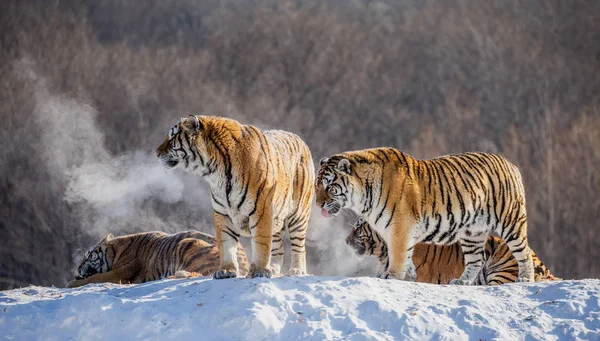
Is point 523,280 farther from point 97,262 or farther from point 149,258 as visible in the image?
point 97,262

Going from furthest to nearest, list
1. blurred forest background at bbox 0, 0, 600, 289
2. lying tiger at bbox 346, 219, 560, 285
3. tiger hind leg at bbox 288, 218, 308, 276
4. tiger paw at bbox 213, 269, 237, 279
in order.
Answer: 1. blurred forest background at bbox 0, 0, 600, 289
2. lying tiger at bbox 346, 219, 560, 285
3. tiger hind leg at bbox 288, 218, 308, 276
4. tiger paw at bbox 213, 269, 237, 279

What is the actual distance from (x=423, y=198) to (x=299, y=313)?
4.94ft

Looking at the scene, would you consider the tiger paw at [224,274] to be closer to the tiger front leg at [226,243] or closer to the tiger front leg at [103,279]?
the tiger front leg at [226,243]

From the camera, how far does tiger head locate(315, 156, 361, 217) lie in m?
6.10

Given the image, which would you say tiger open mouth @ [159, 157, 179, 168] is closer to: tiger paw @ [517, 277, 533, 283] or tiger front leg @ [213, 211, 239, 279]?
tiger front leg @ [213, 211, 239, 279]

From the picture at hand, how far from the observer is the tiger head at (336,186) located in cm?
610

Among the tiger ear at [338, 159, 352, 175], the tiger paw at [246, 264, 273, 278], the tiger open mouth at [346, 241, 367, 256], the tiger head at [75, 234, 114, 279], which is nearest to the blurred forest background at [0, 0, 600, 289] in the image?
the tiger head at [75, 234, 114, 279]

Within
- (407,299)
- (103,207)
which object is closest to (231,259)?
(407,299)

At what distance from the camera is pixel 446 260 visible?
7738 mm

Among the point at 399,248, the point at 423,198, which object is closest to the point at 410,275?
the point at 399,248

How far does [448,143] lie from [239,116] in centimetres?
352

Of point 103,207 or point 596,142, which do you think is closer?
point 103,207

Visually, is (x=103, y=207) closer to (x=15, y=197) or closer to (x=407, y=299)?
(x=15, y=197)

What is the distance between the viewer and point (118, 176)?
1405cm
